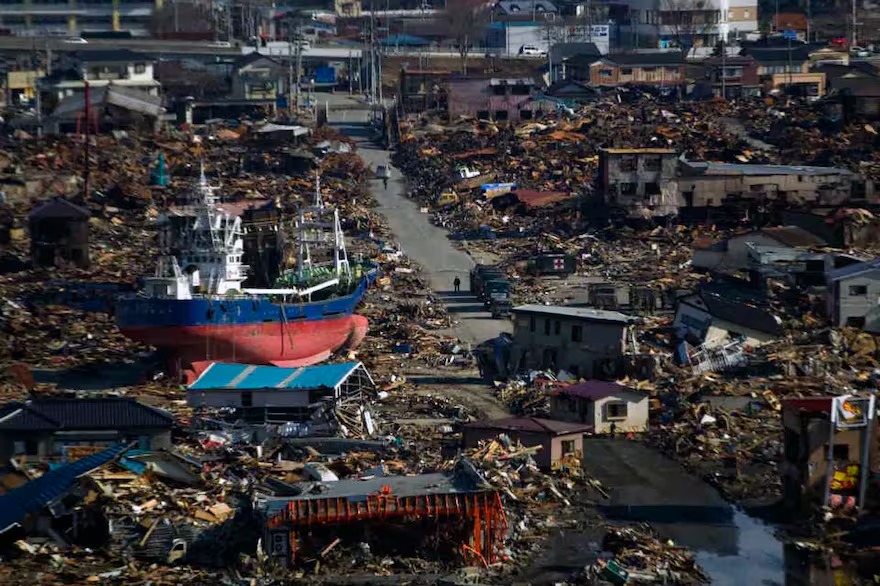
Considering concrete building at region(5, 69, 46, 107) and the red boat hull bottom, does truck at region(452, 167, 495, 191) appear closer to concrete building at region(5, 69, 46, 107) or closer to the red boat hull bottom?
the red boat hull bottom

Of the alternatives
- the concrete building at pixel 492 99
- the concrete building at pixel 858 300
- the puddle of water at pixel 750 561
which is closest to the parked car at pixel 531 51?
the concrete building at pixel 492 99

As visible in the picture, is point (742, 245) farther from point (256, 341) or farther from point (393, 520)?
point (393, 520)

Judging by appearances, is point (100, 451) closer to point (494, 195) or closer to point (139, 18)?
point (494, 195)

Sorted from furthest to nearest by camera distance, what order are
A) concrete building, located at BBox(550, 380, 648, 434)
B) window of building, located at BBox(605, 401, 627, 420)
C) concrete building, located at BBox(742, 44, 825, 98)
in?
1. concrete building, located at BBox(742, 44, 825, 98)
2. window of building, located at BBox(605, 401, 627, 420)
3. concrete building, located at BBox(550, 380, 648, 434)

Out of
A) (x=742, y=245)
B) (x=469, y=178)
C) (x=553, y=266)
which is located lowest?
(x=553, y=266)

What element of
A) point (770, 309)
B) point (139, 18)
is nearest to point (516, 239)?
point (770, 309)

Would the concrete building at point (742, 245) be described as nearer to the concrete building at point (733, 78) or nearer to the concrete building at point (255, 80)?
the concrete building at point (733, 78)

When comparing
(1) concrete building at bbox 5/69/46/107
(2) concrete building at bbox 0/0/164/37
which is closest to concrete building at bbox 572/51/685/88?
(1) concrete building at bbox 5/69/46/107

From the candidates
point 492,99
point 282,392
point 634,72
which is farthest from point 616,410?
point 634,72
